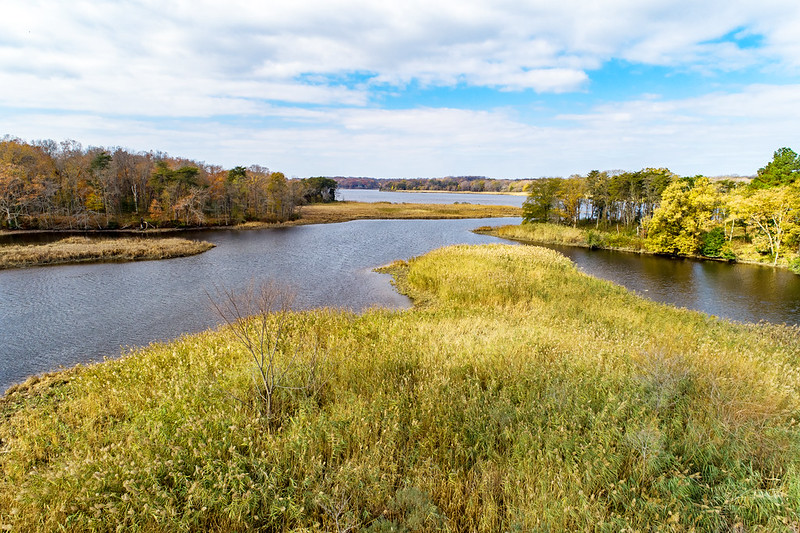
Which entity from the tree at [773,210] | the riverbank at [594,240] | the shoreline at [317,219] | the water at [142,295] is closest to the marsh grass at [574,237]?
the riverbank at [594,240]

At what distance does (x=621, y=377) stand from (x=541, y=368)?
4.02 ft

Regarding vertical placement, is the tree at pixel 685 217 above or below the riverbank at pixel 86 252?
above

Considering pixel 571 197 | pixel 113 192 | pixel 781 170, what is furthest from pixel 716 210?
pixel 113 192

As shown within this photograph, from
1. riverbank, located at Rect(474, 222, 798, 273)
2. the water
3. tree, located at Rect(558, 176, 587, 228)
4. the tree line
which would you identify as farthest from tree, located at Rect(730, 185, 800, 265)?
the water

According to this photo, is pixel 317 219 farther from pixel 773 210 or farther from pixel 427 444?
pixel 427 444

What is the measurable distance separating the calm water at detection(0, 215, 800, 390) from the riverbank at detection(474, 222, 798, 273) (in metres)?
3.31

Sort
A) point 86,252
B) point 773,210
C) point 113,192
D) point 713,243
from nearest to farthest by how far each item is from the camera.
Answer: point 86,252 < point 773,210 < point 713,243 < point 113,192

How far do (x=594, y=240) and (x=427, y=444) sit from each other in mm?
46165

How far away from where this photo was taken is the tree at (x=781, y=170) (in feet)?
114

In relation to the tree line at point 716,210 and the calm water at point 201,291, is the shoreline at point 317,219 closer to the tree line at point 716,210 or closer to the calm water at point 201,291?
the calm water at point 201,291

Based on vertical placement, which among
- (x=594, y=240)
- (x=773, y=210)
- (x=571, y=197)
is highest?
(x=571, y=197)

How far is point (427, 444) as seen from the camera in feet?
15.9

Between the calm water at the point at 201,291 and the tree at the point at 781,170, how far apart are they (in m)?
11.1

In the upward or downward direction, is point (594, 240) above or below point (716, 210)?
below
